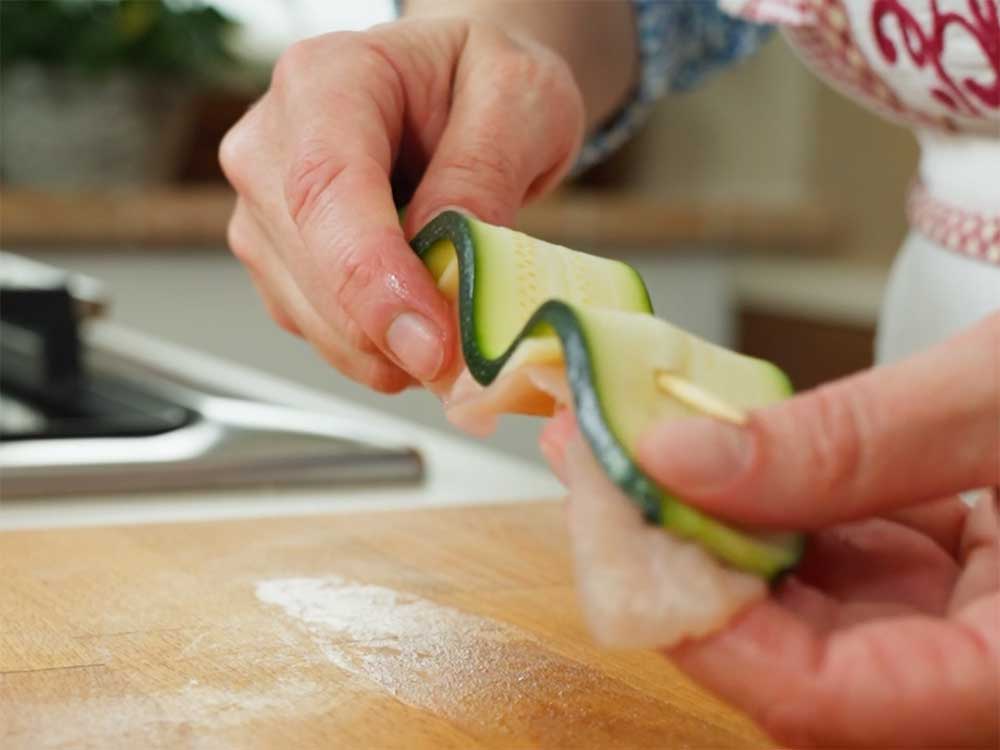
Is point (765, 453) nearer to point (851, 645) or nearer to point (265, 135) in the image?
point (851, 645)

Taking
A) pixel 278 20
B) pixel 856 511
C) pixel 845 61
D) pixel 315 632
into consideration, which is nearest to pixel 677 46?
pixel 845 61

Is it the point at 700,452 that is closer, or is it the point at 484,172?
the point at 700,452

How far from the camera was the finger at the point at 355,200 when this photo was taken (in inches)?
30.1

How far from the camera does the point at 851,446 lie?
503mm

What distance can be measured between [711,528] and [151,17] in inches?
91.8

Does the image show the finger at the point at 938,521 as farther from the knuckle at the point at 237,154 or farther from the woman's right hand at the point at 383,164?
the knuckle at the point at 237,154

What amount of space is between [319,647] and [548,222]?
1990mm

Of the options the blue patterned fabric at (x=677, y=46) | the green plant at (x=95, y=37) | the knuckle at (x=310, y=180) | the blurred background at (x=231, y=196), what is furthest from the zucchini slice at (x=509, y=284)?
the green plant at (x=95, y=37)

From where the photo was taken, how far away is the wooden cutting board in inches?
25.1

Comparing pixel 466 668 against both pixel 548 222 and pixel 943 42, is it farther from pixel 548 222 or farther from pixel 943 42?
pixel 548 222

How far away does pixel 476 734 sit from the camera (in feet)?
2.08

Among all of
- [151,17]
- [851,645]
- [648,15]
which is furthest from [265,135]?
[151,17]

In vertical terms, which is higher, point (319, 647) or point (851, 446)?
point (851, 446)

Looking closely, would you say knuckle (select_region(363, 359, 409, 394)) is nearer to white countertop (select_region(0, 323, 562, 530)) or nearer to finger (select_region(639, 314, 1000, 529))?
white countertop (select_region(0, 323, 562, 530))
